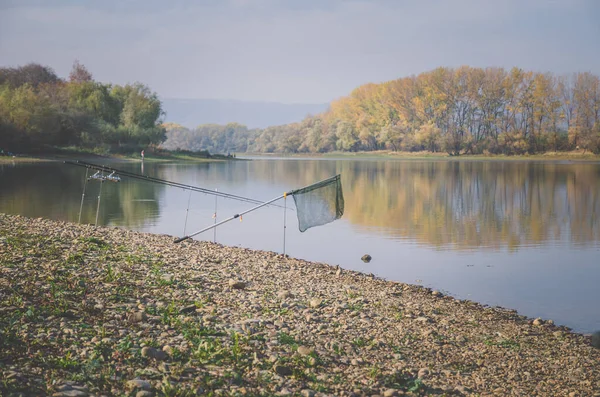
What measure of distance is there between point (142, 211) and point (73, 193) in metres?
8.11

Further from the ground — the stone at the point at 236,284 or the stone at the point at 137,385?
the stone at the point at 236,284

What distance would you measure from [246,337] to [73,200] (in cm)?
2450

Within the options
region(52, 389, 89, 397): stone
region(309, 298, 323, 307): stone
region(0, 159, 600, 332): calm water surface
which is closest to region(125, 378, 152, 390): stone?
region(52, 389, 89, 397): stone

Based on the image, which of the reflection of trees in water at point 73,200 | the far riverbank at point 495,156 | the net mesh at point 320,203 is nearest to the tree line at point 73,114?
the reflection of trees in water at point 73,200

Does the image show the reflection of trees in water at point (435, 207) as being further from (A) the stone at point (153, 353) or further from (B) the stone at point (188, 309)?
(A) the stone at point (153, 353)

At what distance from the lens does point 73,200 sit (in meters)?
30.2

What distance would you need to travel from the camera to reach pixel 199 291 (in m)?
10.7

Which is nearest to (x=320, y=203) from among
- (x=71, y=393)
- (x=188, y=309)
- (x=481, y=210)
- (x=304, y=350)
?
(x=188, y=309)

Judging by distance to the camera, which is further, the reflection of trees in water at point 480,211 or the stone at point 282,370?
the reflection of trees in water at point 480,211

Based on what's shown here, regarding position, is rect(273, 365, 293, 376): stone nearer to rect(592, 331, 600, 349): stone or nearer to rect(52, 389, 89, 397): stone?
rect(52, 389, 89, 397): stone

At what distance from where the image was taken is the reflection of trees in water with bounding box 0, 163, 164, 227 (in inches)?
975

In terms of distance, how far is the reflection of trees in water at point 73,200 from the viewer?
975 inches

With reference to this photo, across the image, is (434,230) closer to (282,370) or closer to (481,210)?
(481,210)

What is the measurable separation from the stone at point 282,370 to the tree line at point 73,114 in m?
63.2
